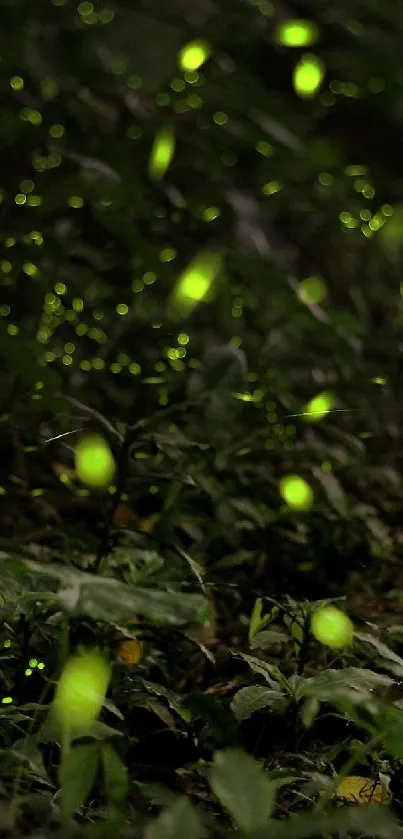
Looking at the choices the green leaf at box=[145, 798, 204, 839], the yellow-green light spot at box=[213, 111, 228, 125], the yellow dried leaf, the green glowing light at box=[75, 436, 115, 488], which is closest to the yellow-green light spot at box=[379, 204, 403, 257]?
the yellow-green light spot at box=[213, 111, 228, 125]

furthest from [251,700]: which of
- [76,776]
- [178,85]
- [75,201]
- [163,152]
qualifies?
[178,85]

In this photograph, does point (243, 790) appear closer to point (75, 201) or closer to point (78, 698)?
point (78, 698)

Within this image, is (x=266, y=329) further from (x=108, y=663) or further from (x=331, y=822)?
(x=331, y=822)

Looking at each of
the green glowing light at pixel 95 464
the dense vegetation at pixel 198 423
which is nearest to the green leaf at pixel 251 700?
the dense vegetation at pixel 198 423

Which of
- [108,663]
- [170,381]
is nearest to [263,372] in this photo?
[170,381]

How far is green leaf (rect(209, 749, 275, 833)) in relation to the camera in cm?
43

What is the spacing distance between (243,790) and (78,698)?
16cm

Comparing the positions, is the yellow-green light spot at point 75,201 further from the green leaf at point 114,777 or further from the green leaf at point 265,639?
the green leaf at point 114,777

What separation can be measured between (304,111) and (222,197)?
707 millimetres

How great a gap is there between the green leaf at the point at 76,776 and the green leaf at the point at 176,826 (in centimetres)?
9

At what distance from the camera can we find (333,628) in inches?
27.8

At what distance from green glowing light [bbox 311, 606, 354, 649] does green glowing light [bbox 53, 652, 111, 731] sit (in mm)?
220

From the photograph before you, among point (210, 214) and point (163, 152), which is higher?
point (163, 152)

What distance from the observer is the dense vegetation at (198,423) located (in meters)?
0.61
